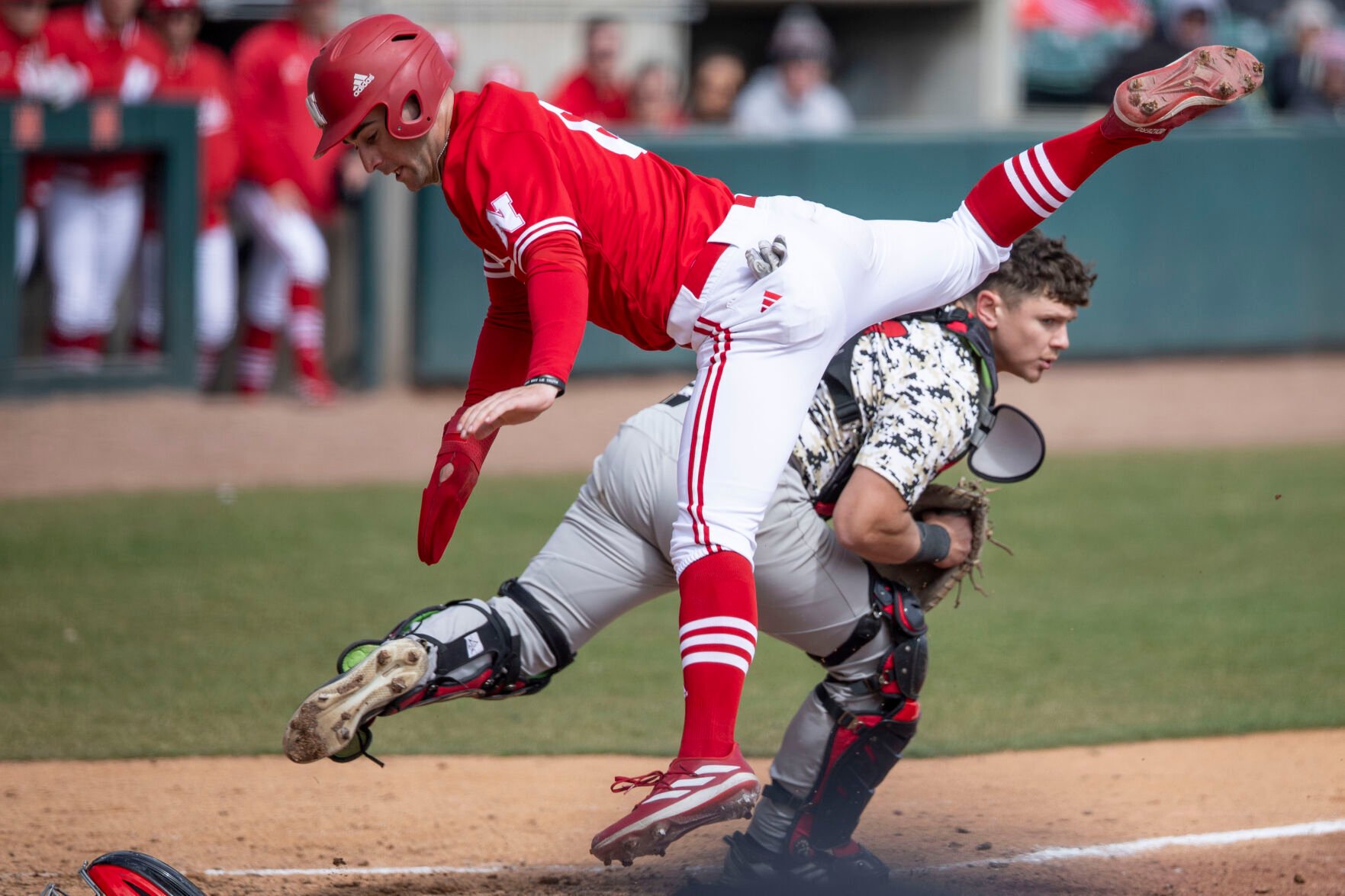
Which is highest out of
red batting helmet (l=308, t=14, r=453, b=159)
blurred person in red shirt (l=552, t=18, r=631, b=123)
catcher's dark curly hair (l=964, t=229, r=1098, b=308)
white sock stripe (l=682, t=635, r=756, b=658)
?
blurred person in red shirt (l=552, t=18, r=631, b=123)

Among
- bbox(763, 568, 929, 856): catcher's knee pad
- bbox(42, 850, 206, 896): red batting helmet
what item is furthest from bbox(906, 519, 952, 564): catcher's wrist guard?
bbox(42, 850, 206, 896): red batting helmet

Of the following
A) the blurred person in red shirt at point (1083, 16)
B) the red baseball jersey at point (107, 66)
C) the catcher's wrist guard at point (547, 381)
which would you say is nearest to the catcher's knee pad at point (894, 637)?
the catcher's wrist guard at point (547, 381)

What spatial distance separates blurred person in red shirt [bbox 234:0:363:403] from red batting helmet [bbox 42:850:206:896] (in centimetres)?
668

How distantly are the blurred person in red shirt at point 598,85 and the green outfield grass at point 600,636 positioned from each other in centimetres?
310

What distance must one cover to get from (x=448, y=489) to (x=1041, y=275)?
1.41m

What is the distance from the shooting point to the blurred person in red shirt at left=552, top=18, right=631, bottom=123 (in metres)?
10.2

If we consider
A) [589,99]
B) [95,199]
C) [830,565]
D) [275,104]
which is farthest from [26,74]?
[830,565]

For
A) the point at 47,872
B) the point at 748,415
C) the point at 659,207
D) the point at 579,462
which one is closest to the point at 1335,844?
the point at 748,415

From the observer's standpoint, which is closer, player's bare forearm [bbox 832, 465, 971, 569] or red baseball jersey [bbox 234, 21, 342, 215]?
player's bare forearm [bbox 832, 465, 971, 569]

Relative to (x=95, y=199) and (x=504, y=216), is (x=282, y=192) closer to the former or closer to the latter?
(x=95, y=199)

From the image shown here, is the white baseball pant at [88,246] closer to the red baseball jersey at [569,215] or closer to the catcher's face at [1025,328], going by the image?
the red baseball jersey at [569,215]

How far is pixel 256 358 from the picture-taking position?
9750mm

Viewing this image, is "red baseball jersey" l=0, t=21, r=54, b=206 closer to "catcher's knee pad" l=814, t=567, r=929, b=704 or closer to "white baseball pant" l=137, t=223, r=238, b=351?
"white baseball pant" l=137, t=223, r=238, b=351

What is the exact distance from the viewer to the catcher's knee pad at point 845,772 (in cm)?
363
